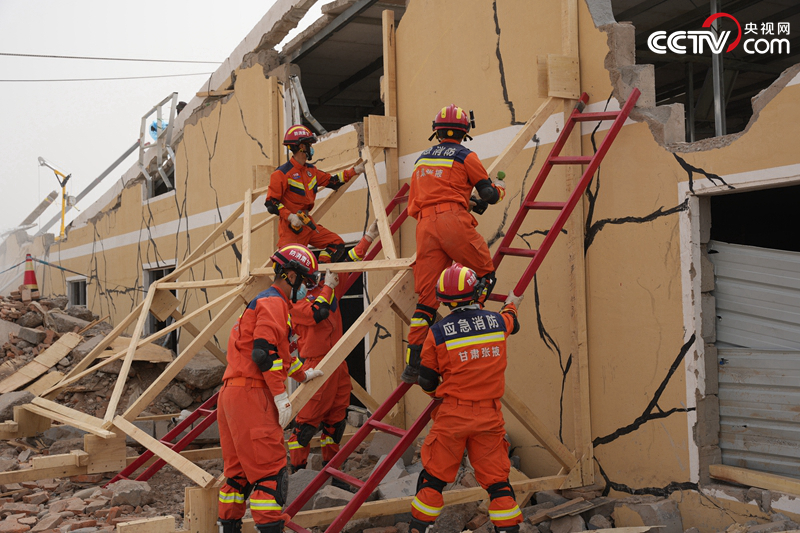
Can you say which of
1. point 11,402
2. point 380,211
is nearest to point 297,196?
point 380,211

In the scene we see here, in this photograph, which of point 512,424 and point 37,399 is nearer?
point 512,424

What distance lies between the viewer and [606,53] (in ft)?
17.3

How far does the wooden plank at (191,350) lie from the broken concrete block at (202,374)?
2.72m

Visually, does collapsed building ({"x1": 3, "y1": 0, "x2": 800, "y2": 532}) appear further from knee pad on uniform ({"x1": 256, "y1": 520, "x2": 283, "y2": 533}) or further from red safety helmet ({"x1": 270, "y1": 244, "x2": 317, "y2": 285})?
knee pad on uniform ({"x1": 256, "y1": 520, "x2": 283, "y2": 533})

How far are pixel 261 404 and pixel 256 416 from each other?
83mm

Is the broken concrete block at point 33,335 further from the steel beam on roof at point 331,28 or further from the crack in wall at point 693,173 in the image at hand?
the crack in wall at point 693,173

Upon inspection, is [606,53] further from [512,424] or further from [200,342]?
[200,342]

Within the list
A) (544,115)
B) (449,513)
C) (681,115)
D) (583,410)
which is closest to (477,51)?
(544,115)

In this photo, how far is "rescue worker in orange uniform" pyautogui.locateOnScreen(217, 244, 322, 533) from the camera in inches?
169

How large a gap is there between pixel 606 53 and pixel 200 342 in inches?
170

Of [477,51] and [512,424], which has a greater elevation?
[477,51]

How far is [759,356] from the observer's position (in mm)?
4602

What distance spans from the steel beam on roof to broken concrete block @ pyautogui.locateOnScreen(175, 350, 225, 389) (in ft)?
14.5

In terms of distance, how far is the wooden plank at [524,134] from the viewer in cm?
511
